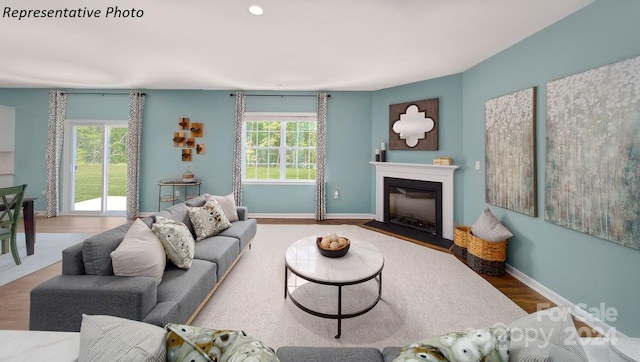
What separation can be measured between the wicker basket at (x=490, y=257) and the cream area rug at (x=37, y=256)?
5165 millimetres

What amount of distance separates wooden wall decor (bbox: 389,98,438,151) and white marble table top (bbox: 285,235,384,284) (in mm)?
2638

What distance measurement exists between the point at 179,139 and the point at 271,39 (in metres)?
3.42

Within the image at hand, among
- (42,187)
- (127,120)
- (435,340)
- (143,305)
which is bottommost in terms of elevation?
(143,305)

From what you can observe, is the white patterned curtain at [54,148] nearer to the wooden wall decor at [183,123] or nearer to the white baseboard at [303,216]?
the wooden wall decor at [183,123]

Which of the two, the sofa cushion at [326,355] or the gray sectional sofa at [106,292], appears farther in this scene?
the gray sectional sofa at [106,292]

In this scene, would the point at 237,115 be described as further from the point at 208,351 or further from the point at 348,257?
the point at 208,351

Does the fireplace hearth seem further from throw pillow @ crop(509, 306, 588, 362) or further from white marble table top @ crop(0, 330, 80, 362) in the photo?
white marble table top @ crop(0, 330, 80, 362)

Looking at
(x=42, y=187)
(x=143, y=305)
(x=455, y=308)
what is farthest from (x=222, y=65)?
(x=42, y=187)

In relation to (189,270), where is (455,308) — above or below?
below

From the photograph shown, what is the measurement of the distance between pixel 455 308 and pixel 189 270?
2347 millimetres

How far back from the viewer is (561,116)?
239 cm

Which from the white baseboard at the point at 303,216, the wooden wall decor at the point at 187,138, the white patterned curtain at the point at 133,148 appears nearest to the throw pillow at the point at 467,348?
the white baseboard at the point at 303,216

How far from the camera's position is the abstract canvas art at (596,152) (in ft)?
6.13

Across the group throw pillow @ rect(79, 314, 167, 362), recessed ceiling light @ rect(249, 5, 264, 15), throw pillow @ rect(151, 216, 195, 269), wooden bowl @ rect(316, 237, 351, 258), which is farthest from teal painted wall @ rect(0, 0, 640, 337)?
throw pillow @ rect(151, 216, 195, 269)
